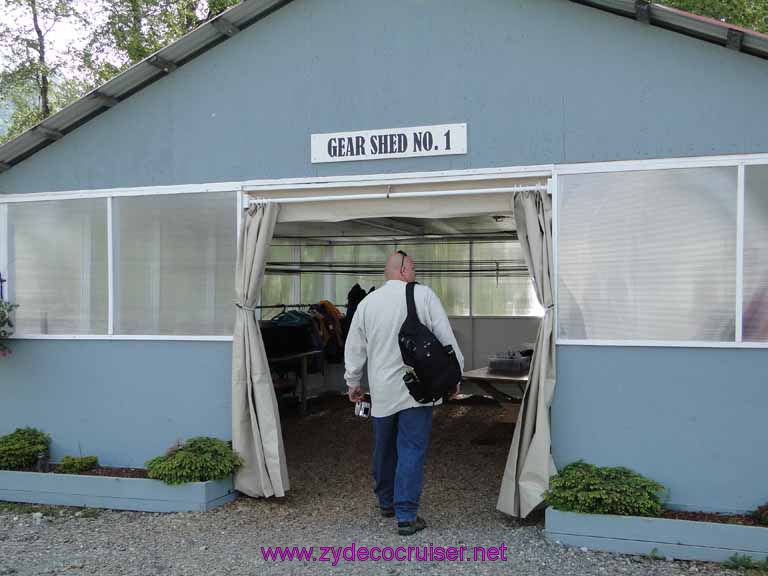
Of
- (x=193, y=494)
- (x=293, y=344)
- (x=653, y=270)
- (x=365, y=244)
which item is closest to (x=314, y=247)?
(x=365, y=244)

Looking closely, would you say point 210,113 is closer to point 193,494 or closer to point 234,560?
point 193,494

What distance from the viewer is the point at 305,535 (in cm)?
553

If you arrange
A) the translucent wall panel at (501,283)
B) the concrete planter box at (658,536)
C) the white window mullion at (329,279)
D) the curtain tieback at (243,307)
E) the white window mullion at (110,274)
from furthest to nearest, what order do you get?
the white window mullion at (329,279) → the translucent wall panel at (501,283) → the white window mullion at (110,274) → the curtain tieback at (243,307) → the concrete planter box at (658,536)

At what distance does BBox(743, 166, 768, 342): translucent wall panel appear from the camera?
206 inches

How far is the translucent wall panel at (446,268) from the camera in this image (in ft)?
40.8

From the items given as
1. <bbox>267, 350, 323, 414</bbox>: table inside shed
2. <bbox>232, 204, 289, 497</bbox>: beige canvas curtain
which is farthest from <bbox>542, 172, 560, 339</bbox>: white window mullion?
<bbox>267, 350, 323, 414</bbox>: table inside shed

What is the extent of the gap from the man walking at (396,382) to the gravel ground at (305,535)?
0.36 meters

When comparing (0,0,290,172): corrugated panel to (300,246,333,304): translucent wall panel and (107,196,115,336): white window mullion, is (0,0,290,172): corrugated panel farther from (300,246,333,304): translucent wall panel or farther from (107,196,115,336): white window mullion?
(300,246,333,304): translucent wall panel

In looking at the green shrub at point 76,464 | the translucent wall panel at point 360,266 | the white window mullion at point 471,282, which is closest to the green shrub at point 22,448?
the green shrub at point 76,464

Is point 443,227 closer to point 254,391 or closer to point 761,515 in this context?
point 254,391

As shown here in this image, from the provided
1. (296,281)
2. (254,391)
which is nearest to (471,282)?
(296,281)

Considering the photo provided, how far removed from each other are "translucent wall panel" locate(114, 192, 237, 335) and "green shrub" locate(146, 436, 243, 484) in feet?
3.25

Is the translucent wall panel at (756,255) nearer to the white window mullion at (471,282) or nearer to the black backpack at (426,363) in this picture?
the black backpack at (426,363)

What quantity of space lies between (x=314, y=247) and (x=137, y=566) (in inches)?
307
